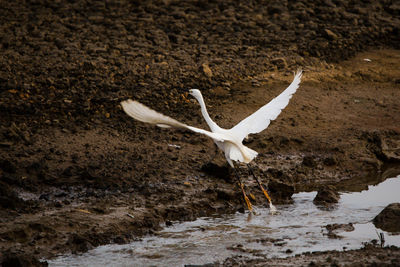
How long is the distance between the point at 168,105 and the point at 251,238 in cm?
454

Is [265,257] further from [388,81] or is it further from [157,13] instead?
[157,13]

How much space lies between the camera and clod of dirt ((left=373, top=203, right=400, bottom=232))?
7727 millimetres

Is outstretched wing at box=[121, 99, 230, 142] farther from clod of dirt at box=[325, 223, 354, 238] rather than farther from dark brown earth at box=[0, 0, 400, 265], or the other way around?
clod of dirt at box=[325, 223, 354, 238]

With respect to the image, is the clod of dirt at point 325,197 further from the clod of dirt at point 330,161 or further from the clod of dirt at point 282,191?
the clod of dirt at point 330,161

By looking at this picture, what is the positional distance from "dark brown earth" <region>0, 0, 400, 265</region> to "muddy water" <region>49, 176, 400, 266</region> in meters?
0.28

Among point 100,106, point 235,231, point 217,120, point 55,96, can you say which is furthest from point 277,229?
point 55,96

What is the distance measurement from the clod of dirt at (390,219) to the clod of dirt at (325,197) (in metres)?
0.99

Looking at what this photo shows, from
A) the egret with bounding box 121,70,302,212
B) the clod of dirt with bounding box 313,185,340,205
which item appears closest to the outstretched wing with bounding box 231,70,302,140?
the egret with bounding box 121,70,302,212

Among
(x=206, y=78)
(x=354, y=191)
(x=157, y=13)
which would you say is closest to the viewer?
(x=354, y=191)

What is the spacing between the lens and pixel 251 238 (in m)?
7.61

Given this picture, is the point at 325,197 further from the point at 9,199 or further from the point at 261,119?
the point at 9,199

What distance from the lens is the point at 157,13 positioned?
50.4ft

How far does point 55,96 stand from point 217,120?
9.56 ft

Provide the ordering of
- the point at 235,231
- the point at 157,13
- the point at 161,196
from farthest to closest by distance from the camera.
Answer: the point at 157,13, the point at 161,196, the point at 235,231
